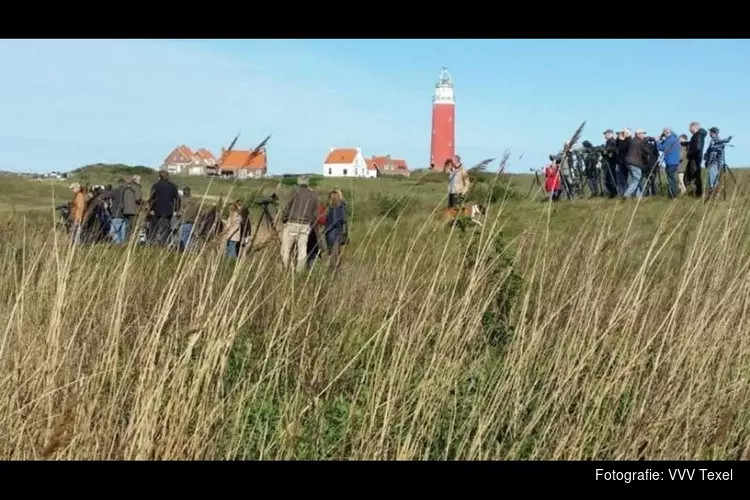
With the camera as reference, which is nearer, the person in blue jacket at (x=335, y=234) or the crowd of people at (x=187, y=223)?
the crowd of people at (x=187, y=223)

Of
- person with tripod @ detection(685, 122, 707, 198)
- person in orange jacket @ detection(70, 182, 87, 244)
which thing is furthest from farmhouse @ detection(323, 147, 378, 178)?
person with tripod @ detection(685, 122, 707, 198)

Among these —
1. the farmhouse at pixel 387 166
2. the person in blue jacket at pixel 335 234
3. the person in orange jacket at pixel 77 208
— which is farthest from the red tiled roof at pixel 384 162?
the person in orange jacket at pixel 77 208

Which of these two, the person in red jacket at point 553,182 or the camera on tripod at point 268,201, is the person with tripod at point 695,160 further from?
the camera on tripod at point 268,201

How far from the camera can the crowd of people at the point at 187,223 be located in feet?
11.1

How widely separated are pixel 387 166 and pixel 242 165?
0.96m

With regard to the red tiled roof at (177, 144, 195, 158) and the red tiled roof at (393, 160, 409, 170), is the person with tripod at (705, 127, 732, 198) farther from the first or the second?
the red tiled roof at (177, 144, 195, 158)

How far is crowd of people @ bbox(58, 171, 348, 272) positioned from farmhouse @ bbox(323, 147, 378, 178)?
0.14 meters

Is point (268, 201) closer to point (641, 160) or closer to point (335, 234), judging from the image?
point (335, 234)

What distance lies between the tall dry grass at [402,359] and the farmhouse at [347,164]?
1.32 ft

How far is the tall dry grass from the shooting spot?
8.84 feet

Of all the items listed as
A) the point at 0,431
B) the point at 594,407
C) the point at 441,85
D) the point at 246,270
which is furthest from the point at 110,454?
the point at 441,85

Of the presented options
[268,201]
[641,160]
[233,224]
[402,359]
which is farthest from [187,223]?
[641,160]
